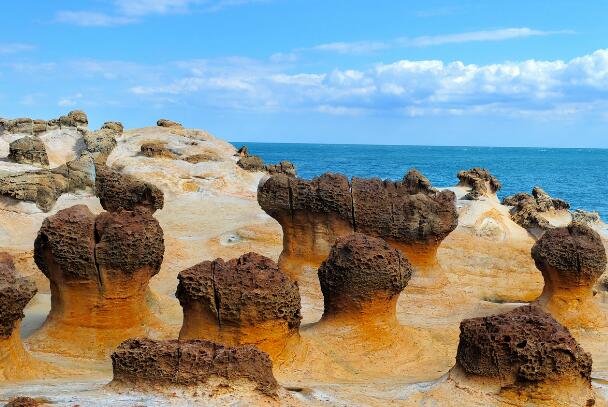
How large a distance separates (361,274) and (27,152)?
1653 centimetres

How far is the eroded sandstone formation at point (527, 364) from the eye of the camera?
21.2 feet

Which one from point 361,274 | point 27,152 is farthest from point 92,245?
point 27,152

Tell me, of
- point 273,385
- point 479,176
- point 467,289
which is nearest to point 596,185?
point 479,176

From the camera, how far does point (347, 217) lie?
1304 cm

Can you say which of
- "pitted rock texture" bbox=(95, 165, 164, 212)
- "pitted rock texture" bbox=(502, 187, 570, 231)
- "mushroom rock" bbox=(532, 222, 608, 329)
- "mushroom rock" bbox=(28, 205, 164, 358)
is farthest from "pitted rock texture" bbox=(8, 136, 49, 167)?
"mushroom rock" bbox=(532, 222, 608, 329)

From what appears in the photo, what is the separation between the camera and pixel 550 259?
1091 cm

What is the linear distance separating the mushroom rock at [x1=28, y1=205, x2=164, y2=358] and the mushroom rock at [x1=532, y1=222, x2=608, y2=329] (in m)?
5.98

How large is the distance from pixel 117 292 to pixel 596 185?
59370mm

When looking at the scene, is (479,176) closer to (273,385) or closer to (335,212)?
(335,212)

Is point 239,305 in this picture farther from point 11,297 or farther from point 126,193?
point 126,193

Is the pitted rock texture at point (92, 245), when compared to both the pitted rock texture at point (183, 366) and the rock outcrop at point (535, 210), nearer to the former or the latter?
the pitted rock texture at point (183, 366)

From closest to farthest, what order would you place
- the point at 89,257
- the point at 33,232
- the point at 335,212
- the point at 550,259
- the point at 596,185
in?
the point at 89,257
the point at 550,259
the point at 335,212
the point at 33,232
the point at 596,185

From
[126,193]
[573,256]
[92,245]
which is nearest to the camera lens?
[92,245]

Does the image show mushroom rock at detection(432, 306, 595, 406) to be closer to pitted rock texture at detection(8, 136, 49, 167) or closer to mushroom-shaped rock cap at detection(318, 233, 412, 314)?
mushroom-shaped rock cap at detection(318, 233, 412, 314)
